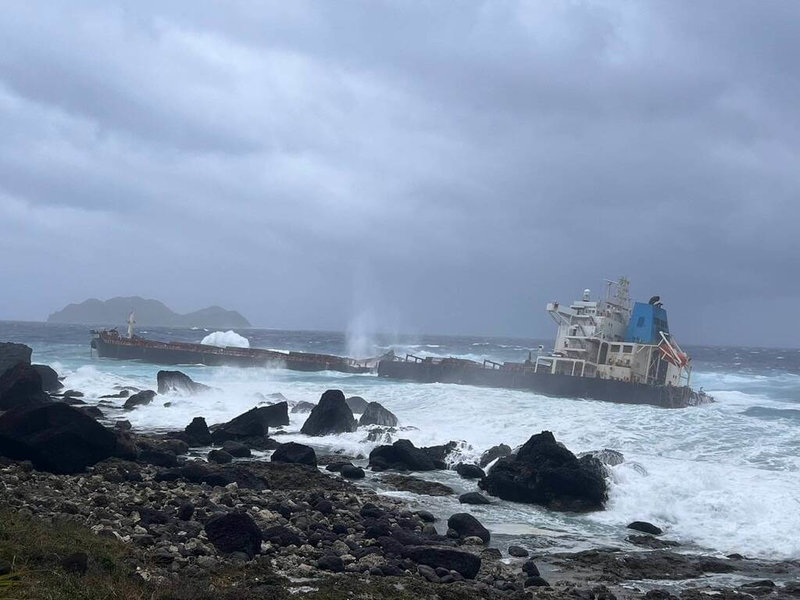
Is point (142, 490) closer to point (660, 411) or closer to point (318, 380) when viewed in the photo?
point (660, 411)

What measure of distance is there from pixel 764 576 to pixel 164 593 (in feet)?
26.3

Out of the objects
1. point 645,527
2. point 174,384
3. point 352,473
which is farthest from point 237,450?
point 174,384

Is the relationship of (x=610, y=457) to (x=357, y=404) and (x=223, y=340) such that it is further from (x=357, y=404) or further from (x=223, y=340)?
(x=223, y=340)

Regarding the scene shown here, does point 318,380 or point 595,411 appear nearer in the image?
point 595,411

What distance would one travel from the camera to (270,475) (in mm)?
14906

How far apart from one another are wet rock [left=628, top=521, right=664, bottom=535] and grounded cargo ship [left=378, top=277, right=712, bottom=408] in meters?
19.7

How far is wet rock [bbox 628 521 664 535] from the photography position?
12.8 metres

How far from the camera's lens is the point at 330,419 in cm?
2227

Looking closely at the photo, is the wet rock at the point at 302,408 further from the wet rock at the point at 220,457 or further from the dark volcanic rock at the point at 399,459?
the wet rock at the point at 220,457

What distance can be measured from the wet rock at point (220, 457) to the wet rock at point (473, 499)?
5.34 meters

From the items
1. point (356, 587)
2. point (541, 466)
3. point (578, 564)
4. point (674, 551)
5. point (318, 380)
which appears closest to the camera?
point (356, 587)

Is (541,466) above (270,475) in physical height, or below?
above

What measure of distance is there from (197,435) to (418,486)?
280 inches

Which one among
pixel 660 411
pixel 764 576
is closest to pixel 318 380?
pixel 660 411
